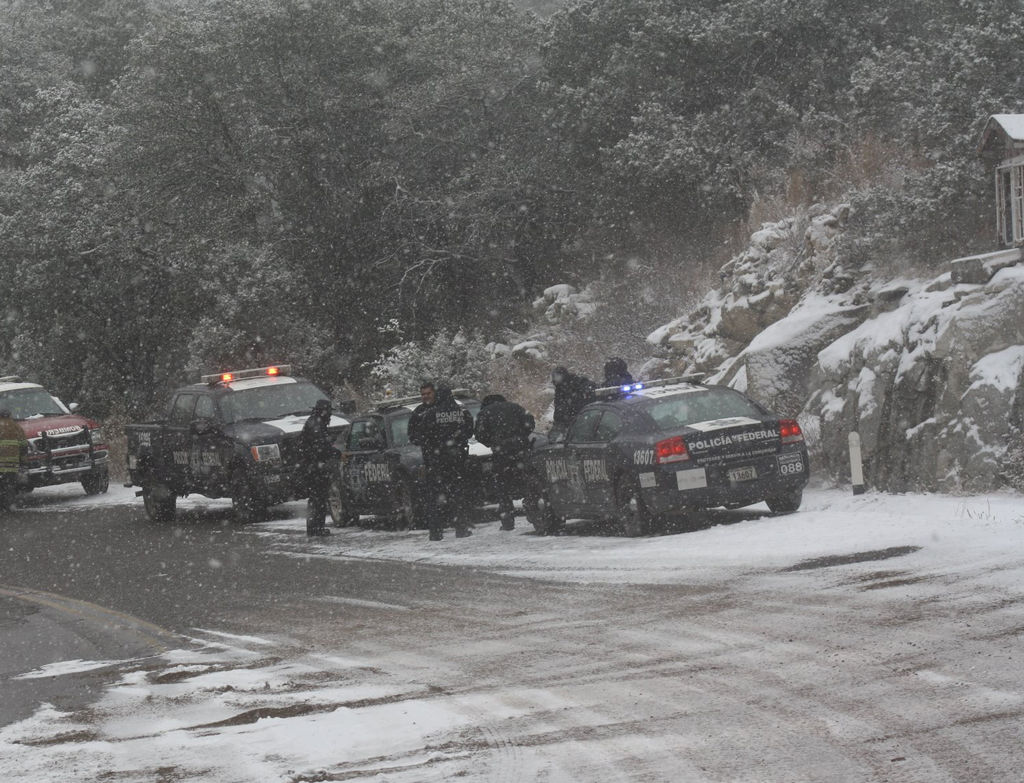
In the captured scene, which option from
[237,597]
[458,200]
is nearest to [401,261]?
[458,200]

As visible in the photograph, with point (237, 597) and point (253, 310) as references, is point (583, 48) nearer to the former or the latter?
point (253, 310)

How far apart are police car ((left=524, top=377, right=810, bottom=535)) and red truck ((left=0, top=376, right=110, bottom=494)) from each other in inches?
543

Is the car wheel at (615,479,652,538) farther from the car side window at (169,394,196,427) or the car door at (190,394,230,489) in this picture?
the car side window at (169,394,196,427)

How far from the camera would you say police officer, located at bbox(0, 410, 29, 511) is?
25.5 meters

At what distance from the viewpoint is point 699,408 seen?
14.9 m

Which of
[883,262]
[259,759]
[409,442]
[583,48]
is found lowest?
[259,759]

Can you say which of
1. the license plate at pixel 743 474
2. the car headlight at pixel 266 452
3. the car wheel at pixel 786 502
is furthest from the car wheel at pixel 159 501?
the license plate at pixel 743 474

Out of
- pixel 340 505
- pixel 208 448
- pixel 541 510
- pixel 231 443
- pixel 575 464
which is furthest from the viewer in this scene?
pixel 208 448

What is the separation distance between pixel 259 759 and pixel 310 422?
38.6 feet

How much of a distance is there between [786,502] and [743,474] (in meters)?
0.80

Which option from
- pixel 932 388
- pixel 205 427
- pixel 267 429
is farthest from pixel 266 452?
pixel 932 388

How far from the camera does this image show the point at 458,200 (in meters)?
32.8

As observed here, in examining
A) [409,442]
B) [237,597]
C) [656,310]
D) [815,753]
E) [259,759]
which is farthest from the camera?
[656,310]

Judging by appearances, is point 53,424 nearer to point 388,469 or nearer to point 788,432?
point 388,469
